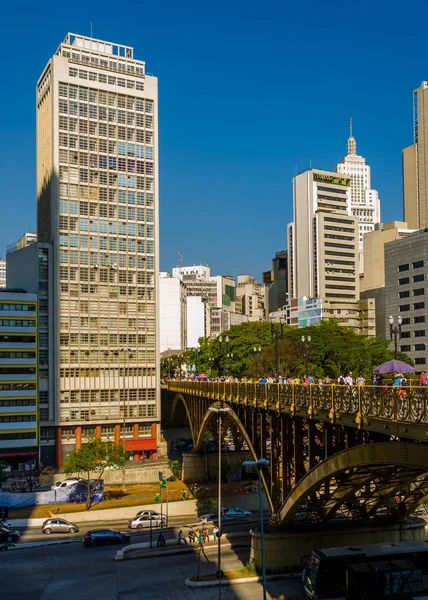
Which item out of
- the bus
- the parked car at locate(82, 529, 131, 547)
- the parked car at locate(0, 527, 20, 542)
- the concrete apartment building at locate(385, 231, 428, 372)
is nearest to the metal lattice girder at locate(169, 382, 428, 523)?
the bus

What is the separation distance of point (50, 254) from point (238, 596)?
65390 mm

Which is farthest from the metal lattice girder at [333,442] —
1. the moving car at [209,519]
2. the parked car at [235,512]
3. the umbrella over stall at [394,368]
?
the parked car at [235,512]

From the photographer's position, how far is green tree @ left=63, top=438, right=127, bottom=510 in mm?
75750

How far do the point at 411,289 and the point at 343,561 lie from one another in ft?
321

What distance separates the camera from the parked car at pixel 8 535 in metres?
59.2

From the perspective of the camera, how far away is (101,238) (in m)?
99.3

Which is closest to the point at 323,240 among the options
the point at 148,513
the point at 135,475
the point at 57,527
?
the point at 135,475

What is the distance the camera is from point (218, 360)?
415 feet

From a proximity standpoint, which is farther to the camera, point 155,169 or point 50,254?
point 155,169

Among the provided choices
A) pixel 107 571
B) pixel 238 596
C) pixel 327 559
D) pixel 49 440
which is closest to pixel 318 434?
pixel 327 559

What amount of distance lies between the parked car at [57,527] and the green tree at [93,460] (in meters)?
7.50

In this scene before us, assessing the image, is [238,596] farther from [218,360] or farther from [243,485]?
[218,360]

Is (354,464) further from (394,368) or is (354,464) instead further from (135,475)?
(135,475)

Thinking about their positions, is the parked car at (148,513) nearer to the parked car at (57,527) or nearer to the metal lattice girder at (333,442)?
the parked car at (57,527)
